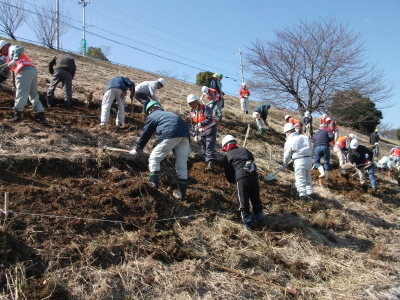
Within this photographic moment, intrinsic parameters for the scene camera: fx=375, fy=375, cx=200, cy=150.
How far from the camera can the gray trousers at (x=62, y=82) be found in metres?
8.47

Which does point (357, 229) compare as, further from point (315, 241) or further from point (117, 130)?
point (117, 130)

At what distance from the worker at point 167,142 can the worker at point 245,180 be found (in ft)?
2.70

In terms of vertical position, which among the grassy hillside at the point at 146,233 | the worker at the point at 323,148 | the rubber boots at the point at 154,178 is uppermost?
the worker at the point at 323,148

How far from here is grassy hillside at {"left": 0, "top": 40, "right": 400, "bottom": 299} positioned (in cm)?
449

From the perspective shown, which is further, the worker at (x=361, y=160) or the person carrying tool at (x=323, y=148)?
the worker at (x=361, y=160)

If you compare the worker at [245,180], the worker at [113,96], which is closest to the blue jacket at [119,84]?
the worker at [113,96]

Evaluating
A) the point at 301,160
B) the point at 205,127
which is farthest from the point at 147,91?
the point at 301,160

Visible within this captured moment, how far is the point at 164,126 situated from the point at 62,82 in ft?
12.3

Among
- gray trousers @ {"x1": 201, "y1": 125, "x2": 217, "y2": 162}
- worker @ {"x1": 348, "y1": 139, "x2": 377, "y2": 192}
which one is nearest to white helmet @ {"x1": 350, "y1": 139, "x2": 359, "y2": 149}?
worker @ {"x1": 348, "y1": 139, "x2": 377, "y2": 192}

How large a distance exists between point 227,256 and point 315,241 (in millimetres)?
1960

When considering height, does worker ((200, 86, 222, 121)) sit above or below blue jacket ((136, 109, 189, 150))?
above

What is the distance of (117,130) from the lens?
8.35 metres

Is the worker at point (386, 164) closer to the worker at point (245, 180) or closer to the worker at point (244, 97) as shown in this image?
the worker at point (244, 97)

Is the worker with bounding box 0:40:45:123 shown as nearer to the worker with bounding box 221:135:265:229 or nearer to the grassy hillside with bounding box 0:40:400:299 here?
the grassy hillside with bounding box 0:40:400:299
